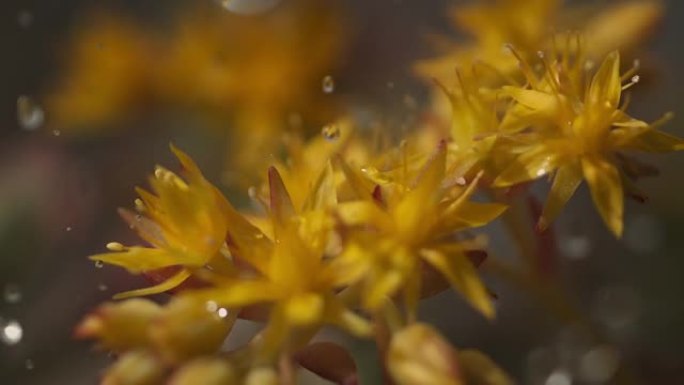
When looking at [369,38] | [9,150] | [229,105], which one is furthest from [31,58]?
[369,38]

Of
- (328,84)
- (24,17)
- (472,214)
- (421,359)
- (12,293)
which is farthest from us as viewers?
(24,17)

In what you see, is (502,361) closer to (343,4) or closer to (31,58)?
(343,4)

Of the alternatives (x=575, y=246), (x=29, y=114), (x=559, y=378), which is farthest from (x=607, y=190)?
(x=29, y=114)

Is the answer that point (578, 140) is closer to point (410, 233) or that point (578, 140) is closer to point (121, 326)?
point (410, 233)

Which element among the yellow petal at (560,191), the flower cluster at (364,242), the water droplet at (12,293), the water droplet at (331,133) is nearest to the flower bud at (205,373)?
the flower cluster at (364,242)

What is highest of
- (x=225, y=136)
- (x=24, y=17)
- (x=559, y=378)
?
(x=24, y=17)

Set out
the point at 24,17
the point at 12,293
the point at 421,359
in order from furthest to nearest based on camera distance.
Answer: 1. the point at 24,17
2. the point at 12,293
3. the point at 421,359

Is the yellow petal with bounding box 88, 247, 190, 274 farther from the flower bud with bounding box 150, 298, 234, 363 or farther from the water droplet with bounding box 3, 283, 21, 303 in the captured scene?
the water droplet with bounding box 3, 283, 21, 303
